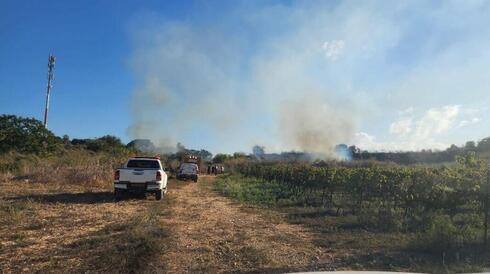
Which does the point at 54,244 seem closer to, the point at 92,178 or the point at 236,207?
the point at 236,207

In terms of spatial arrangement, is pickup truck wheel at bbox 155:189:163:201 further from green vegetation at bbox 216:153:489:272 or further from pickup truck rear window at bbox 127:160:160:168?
green vegetation at bbox 216:153:489:272

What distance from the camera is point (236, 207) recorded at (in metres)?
19.4

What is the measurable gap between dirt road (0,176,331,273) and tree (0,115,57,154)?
24.3 meters

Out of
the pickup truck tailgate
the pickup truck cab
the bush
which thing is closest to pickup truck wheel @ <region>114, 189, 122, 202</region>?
the pickup truck tailgate

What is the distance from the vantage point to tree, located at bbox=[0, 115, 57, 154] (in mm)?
40188

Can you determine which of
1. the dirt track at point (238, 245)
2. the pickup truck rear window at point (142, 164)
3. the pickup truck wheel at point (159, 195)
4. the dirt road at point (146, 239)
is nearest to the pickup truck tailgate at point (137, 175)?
the pickup truck wheel at point (159, 195)

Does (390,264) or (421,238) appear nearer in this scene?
(390,264)

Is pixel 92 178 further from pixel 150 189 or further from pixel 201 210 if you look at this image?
pixel 201 210

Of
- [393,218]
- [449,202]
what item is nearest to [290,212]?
[393,218]

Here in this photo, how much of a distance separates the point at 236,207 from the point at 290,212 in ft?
8.28

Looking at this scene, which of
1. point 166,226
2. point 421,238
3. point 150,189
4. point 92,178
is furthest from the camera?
point 92,178

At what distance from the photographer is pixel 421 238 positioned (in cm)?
1084

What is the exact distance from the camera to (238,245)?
10.6 m

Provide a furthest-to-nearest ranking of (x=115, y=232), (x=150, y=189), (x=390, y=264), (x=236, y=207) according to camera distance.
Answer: (x=150, y=189)
(x=236, y=207)
(x=115, y=232)
(x=390, y=264)
